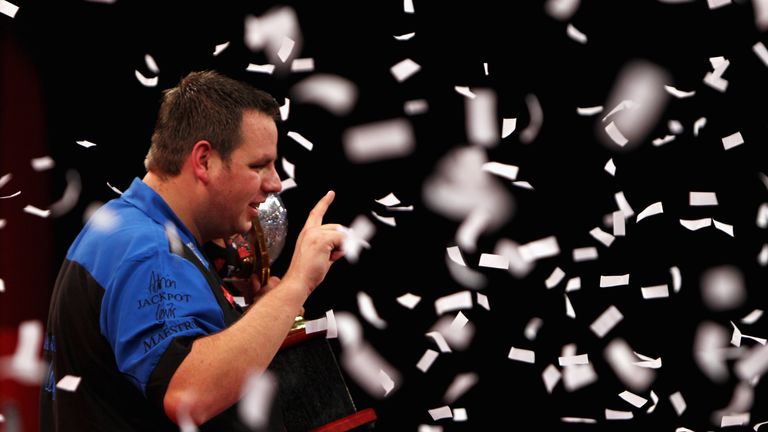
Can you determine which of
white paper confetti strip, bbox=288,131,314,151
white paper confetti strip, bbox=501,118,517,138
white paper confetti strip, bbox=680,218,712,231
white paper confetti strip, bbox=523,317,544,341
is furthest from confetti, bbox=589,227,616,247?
white paper confetti strip, bbox=288,131,314,151

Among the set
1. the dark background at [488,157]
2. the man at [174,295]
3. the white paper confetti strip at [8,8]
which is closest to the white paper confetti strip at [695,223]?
the dark background at [488,157]

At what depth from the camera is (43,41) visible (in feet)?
9.45

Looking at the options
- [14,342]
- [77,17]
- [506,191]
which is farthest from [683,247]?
[14,342]

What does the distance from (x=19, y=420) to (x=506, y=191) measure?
1.99 meters

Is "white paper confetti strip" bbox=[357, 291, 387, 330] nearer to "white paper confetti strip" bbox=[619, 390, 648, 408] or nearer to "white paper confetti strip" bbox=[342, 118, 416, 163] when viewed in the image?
"white paper confetti strip" bbox=[342, 118, 416, 163]

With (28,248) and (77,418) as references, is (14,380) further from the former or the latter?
(77,418)

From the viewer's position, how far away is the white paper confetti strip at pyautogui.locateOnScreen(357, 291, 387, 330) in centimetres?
307

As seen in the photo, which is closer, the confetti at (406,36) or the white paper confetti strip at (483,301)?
the confetti at (406,36)

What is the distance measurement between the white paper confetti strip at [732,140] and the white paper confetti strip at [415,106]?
106 centimetres

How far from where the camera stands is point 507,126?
292 centimetres

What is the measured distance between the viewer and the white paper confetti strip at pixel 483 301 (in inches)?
119

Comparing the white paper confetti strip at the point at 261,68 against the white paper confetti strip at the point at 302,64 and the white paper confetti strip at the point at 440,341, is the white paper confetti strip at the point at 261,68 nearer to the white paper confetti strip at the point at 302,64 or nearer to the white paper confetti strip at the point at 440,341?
the white paper confetti strip at the point at 302,64

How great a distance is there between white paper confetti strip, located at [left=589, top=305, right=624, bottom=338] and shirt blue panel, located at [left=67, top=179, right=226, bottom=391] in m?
1.79

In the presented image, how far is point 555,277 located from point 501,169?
439 millimetres
